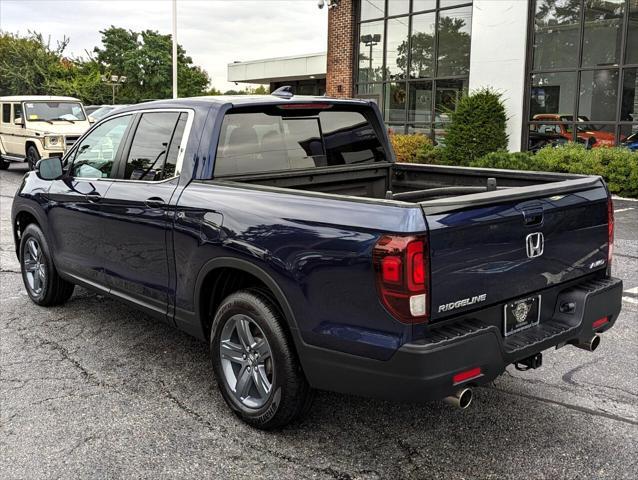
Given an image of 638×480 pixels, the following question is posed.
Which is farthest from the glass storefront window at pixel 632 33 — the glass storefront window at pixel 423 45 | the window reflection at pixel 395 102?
the window reflection at pixel 395 102

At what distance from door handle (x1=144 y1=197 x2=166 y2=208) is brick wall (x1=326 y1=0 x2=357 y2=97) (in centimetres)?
2021

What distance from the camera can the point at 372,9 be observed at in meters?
23.0

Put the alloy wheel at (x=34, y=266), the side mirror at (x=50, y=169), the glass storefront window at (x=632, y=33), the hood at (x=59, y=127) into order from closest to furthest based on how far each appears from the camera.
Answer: the side mirror at (x=50, y=169), the alloy wheel at (x=34, y=266), the glass storefront window at (x=632, y=33), the hood at (x=59, y=127)

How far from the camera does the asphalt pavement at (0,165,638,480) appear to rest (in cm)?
332

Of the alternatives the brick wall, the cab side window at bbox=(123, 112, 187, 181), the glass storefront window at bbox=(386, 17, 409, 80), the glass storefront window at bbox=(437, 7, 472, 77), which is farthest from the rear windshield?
the brick wall

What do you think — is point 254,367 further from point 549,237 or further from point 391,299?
point 549,237

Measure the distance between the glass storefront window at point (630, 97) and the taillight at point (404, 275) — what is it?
15237 mm

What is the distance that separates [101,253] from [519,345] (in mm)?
3031

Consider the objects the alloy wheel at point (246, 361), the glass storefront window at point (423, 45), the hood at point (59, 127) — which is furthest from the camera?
the glass storefront window at point (423, 45)

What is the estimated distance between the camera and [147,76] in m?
62.1

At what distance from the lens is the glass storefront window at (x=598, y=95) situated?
54.5 feet

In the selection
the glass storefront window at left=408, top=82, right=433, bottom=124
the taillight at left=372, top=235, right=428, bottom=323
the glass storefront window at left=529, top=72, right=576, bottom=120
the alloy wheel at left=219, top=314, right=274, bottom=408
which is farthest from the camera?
the glass storefront window at left=408, top=82, right=433, bottom=124

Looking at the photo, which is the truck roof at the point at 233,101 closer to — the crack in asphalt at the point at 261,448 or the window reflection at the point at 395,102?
the crack in asphalt at the point at 261,448

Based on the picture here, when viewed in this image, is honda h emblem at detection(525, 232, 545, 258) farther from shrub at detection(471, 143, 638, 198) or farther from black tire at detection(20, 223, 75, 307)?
shrub at detection(471, 143, 638, 198)
